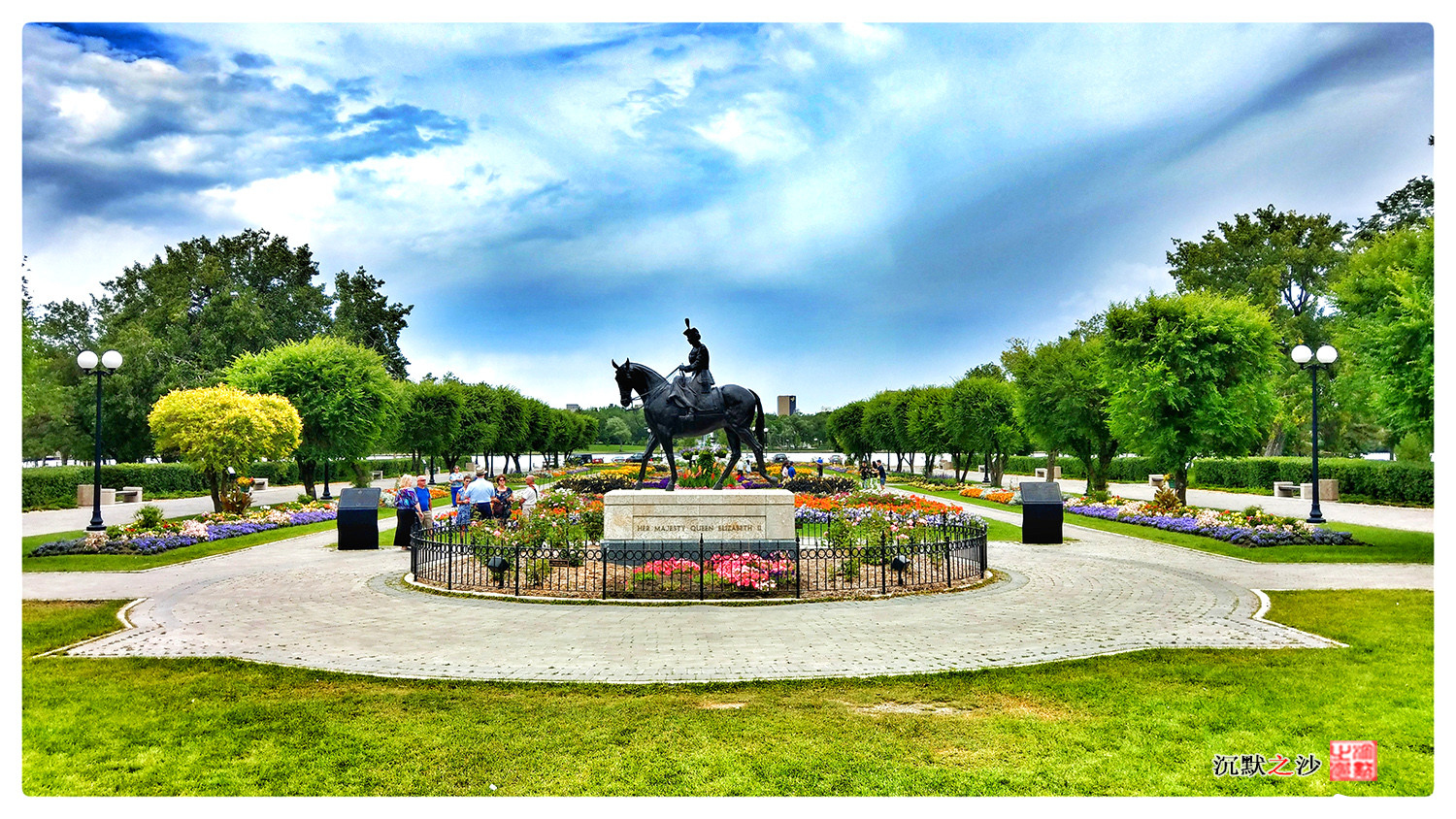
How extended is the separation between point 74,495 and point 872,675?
38080mm

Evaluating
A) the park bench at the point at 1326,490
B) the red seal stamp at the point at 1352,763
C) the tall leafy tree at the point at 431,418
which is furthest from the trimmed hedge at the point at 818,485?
the red seal stamp at the point at 1352,763

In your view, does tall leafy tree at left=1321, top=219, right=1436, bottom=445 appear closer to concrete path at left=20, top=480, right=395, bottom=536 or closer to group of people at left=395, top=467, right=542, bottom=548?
group of people at left=395, top=467, right=542, bottom=548

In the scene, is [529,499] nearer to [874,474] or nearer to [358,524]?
[358,524]

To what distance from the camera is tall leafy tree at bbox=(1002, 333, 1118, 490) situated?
109 ft

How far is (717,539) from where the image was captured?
551 inches

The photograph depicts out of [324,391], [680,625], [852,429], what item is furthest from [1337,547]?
[852,429]

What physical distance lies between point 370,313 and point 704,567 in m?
63.3

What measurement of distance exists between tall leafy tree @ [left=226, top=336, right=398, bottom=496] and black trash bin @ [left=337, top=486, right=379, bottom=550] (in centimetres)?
1570

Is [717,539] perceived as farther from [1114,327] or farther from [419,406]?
[419,406]

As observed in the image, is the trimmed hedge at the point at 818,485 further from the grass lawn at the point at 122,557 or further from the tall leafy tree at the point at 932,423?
the tall leafy tree at the point at 932,423

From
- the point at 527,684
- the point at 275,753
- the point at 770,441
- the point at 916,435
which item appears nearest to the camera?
the point at 275,753

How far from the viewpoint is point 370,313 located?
66938mm

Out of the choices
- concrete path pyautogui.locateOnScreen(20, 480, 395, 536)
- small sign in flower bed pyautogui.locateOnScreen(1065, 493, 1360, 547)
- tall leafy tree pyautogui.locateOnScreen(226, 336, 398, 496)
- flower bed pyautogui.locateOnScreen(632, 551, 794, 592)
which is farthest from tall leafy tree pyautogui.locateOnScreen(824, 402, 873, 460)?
flower bed pyautogui.locateOnScreen(632, 551, 794, 592)

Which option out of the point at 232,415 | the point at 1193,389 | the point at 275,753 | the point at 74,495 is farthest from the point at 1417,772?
the point at 74,495
